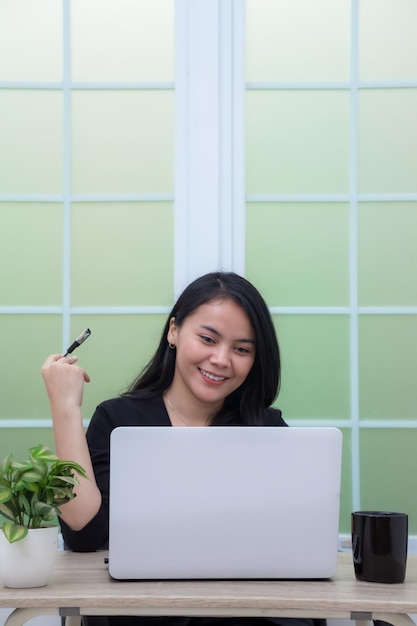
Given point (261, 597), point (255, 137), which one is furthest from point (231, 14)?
point (261, 597)

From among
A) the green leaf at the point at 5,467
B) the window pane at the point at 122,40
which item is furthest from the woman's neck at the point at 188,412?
the window pane at the point at 122,40

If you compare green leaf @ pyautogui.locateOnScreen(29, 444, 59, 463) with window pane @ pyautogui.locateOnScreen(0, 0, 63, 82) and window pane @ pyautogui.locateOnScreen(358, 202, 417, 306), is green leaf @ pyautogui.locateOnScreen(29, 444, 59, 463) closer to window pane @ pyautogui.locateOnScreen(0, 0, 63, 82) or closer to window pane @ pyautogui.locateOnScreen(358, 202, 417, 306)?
window pane @ pyautogui.locateOnScreen(358, 202, 417, 306)

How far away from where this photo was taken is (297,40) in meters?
3.01

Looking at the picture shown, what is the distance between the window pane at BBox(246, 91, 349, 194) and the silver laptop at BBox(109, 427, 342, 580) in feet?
5.31

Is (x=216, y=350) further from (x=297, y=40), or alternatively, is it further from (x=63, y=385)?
(x=297, y=40)

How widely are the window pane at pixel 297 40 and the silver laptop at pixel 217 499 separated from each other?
5.85 feet

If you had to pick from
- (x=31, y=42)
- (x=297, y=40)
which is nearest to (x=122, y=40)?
(x=31, y=42)

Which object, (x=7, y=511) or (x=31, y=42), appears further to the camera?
(x=31, y=42)

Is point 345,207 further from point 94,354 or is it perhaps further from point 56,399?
point 56,399

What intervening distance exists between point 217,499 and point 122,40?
1947 mm

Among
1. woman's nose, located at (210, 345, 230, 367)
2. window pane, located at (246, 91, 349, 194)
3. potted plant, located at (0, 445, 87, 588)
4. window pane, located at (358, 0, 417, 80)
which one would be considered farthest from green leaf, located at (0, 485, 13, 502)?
window pane, located at (358, 0, 417, 80)

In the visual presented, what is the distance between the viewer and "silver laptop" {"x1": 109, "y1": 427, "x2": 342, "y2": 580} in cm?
145

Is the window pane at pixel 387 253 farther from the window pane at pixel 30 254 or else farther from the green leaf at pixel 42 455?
the green leaf at pixel 42 455

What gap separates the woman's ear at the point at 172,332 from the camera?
2.39 m
